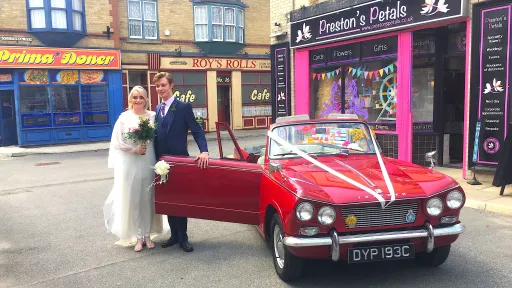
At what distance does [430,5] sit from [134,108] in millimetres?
6787

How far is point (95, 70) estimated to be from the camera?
19.4m

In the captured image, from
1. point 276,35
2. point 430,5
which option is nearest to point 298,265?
point 430,5

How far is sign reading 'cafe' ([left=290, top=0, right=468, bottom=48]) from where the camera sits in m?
8.73

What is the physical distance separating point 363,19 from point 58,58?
13.5 m

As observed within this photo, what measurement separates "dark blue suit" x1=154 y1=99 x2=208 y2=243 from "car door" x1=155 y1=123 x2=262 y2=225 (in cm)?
33

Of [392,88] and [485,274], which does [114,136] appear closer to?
[485,274]

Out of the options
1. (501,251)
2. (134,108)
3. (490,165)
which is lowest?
(501,251)

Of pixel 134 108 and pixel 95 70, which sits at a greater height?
pixel 95 70

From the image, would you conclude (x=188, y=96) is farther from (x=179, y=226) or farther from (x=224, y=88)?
(x=179, y=226)

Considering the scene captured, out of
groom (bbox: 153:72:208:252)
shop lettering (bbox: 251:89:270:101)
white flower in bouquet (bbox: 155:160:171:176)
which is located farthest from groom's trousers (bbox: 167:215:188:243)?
shop lettering (bbox: 251:89:270:101)

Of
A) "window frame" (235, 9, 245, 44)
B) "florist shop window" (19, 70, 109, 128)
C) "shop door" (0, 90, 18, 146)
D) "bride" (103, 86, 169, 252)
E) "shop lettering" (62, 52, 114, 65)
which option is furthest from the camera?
"window frame" (235, 9, 245, 44)

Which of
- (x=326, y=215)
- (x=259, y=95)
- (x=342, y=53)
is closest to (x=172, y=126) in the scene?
(x=326, y=215)

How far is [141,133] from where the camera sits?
4.88 m

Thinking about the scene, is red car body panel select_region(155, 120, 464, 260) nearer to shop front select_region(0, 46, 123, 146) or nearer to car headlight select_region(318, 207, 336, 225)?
car headlight select_region(318, 207, 336, 225)
